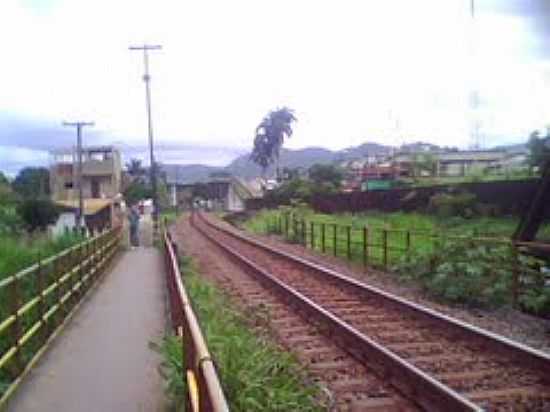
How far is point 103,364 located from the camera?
36.2 feet

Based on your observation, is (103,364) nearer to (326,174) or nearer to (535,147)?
(535,147)

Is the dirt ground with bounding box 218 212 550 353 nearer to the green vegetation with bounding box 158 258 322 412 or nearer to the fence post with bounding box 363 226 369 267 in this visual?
the fence post with bounding box 363 226 369 267

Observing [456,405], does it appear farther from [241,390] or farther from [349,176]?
[349,176]

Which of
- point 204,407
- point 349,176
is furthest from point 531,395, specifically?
point 349,176

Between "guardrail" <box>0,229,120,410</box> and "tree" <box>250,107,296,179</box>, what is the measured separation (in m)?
108

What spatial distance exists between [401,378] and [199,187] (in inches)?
5173

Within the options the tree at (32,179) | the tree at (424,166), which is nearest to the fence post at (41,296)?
the tree at (424,166)

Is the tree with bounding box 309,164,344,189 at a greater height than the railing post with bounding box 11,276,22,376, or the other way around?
the tree with bounding box 309,164,344,189

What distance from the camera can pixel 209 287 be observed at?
67.6 ft

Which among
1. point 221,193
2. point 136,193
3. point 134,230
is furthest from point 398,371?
point 221,193

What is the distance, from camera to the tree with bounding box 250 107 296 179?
417 feet

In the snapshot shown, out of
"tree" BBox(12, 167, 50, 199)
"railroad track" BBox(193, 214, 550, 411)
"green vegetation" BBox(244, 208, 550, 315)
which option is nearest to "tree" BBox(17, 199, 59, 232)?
"green vegetation" BBox(244, 208, 550, 315)

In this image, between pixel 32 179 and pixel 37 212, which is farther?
pixel 32 179

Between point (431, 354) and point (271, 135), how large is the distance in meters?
117
